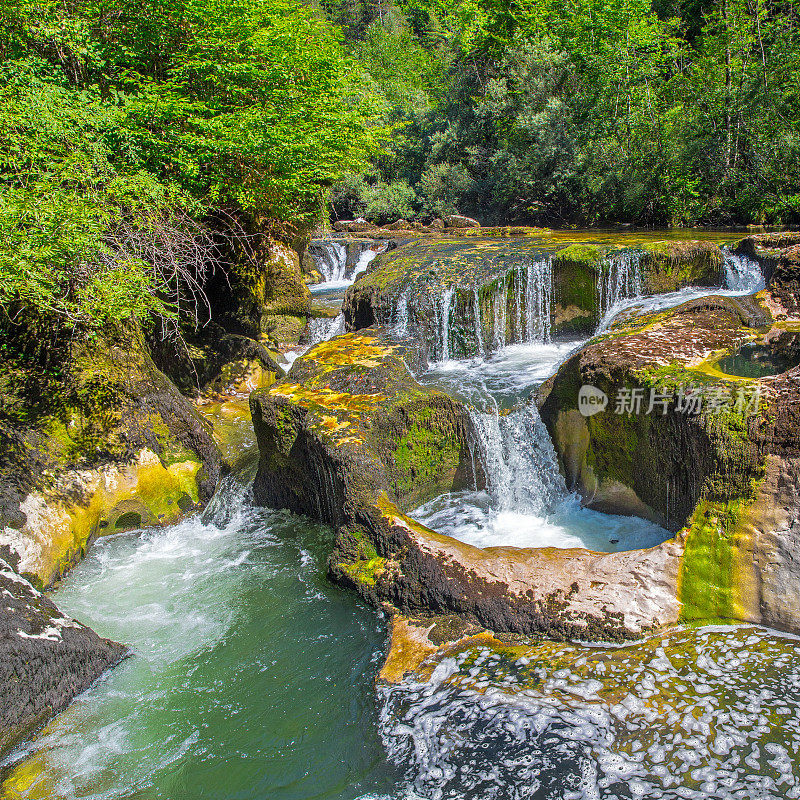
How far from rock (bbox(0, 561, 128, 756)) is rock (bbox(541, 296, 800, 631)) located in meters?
4.57

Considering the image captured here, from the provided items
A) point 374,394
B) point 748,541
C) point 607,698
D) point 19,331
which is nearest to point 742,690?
point 607,698

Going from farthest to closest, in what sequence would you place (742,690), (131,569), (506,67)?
(506,67)
(131,569)
(742,690)

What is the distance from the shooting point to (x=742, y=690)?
3.78 meters

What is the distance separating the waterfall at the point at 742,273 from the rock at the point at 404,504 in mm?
6001

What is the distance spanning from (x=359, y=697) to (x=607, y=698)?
168cm

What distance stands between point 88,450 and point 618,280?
8.28m

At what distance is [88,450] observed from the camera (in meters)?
6.62

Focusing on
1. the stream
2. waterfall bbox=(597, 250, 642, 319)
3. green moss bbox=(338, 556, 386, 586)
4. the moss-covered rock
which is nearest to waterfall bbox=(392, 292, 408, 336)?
waterfall bbox=(597, 250, 642, 319)

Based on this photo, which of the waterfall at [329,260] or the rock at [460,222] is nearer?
the waterfall at [329,260]

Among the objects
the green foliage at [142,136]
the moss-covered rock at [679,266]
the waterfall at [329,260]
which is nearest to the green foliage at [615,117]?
the moss-covered rock at [679,266]

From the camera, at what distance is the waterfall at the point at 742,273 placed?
32.4ft

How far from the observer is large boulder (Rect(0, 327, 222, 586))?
5.91m

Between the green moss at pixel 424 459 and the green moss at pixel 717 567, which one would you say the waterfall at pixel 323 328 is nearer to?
the green moss at pixel 424 459

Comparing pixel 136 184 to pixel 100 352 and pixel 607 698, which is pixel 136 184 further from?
pixel 607 698
